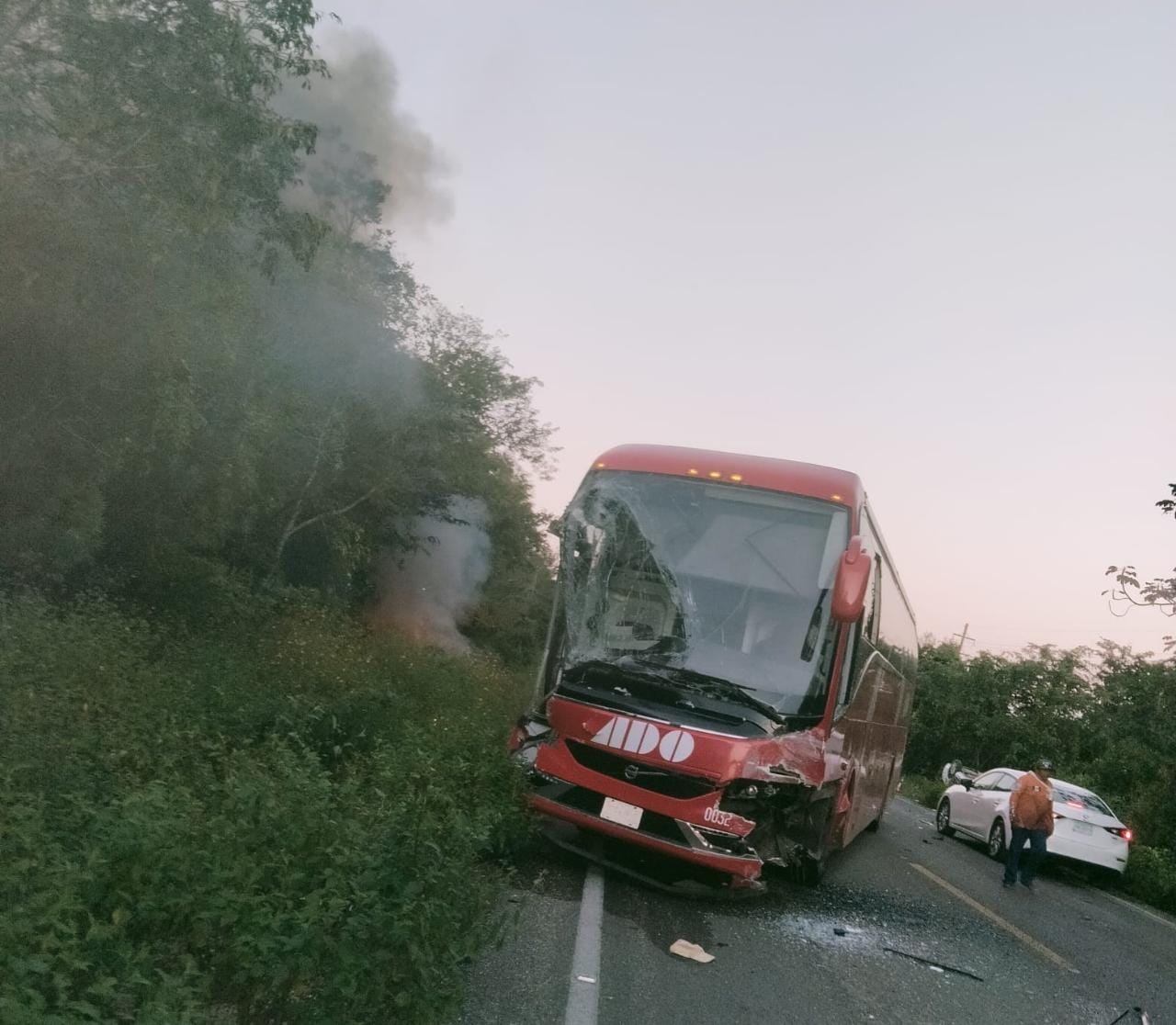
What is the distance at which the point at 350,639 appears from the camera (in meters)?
19.7

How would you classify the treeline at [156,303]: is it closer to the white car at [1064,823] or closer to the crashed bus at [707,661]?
the crashed bus at [707,661]

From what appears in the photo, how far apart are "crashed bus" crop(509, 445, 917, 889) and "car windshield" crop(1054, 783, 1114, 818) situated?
767cm

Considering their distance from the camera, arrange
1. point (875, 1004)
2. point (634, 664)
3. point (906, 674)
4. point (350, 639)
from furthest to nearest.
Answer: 1. point (350, 639)
2. point (906, 674)
3. point (634, 664)
4. point (875, 1004)

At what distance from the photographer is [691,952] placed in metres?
7.21

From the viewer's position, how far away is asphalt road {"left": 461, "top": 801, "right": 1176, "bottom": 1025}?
6.05 meters

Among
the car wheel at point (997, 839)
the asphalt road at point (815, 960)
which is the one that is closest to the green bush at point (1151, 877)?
the car wheel at point (997, 839)

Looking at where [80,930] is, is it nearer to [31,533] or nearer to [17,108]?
[17,108]

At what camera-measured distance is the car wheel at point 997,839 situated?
16.4 metres

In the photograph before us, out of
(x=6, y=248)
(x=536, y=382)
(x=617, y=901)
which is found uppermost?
(x=536, y=382)

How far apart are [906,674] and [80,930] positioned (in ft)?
46.8

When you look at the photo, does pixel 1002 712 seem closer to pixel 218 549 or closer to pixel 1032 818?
pixel 218 549

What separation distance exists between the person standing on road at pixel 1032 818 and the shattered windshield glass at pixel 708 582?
5.59 m

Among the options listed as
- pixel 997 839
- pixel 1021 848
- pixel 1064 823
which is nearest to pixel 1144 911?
pixel 1064 823

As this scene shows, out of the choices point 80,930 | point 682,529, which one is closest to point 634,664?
point 682,529
